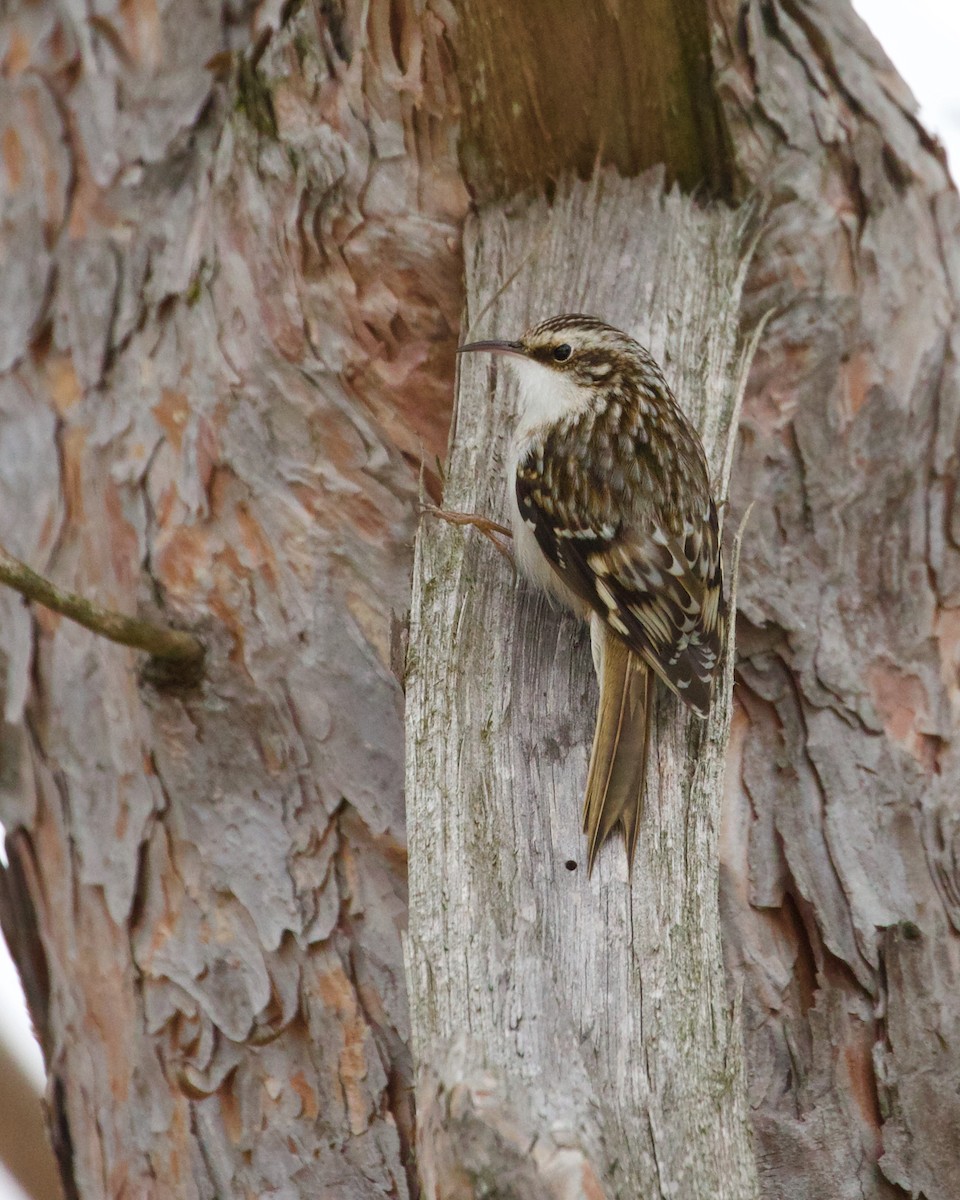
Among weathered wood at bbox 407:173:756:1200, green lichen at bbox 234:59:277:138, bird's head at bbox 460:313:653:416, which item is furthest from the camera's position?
green lichen at bbox 234:59:277:138

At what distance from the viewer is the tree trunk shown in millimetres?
2168

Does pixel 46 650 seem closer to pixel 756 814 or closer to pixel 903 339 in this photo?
pixel 756 814

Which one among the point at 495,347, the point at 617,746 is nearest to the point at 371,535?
the point at 495,347

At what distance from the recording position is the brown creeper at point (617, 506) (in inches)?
82.6

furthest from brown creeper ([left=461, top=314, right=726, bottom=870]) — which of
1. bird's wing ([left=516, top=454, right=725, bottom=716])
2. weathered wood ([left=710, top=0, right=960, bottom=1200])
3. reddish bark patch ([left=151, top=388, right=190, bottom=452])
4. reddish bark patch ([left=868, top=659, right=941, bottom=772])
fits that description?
reddish bark patch ([left=151, top=388, right=190, bottom=452])

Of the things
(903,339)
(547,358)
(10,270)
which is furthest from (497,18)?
(10,270)

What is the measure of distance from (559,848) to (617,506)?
90cm


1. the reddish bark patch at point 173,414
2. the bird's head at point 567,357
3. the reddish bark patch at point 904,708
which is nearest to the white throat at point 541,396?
the bird's head at point 567,357

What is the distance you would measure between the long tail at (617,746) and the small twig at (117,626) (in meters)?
0.70

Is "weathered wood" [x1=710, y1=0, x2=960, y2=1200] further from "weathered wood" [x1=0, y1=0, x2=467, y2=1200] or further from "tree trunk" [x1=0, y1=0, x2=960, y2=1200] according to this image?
"weathered wood" [x1=0, y1=0, x2=467, y2=1200]

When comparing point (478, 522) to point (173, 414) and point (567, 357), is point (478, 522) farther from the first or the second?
point (173, 414)

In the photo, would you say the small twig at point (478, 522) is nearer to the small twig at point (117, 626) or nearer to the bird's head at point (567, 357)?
the bird's head at point (567, 357)

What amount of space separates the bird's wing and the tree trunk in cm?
12

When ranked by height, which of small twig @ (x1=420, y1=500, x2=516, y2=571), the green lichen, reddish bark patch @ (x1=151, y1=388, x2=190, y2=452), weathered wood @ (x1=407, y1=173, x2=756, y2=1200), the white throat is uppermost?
the green lichen
